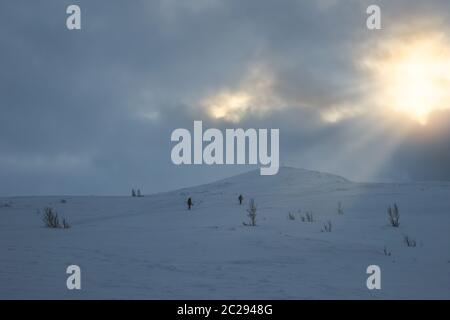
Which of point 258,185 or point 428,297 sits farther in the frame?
point 258,185

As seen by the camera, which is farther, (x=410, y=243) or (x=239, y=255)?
(x=410, y=243)

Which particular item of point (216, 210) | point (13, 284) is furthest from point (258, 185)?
point (13, 284)

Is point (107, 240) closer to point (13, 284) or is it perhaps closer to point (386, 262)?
point (13, 284)

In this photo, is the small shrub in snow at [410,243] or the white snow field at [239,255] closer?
the white snow field at [239,255]

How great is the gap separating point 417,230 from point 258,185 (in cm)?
1780

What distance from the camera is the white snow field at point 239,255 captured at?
7082mm

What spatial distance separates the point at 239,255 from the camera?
9.70m

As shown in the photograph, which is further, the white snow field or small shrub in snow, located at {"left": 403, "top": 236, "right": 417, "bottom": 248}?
small shrub in snow, located at {"left": 403, "top": 236, "right": 417, "bottom": 248}

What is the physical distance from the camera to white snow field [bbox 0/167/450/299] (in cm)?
708

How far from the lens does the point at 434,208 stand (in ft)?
56.8

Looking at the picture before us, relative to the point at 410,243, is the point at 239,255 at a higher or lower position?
lower

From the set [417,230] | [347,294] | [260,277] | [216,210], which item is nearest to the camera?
[347,294]

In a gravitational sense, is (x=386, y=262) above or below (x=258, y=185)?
below
